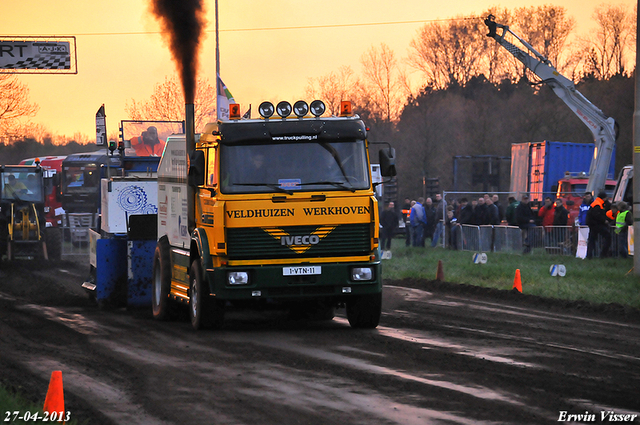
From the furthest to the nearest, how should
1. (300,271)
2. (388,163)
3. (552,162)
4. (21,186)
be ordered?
1. (552,162)
2. (21,186)
3. (388,163)
4. (300,271)

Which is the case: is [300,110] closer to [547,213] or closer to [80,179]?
[547,213]

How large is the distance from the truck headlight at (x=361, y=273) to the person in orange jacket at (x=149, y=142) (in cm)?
1307

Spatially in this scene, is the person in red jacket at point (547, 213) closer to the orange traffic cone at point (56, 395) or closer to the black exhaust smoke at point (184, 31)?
the black exhaust smoke at point (184, 31)

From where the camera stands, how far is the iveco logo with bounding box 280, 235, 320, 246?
493 inches

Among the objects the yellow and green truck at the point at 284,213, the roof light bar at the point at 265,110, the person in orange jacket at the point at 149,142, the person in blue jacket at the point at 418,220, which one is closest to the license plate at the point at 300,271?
the yellow and green truck at the point at 284,213

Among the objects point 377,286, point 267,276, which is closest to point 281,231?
point 267,276

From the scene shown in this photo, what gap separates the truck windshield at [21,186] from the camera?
1129 inches

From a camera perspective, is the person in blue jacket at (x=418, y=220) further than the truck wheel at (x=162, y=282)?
Yes

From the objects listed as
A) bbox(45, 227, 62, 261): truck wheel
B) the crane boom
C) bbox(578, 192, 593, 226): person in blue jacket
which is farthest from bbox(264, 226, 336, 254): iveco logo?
the crane boom

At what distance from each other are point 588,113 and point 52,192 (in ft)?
91.1

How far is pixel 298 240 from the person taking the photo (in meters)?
12.5

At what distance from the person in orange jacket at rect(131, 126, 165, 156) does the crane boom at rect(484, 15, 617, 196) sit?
12.9 m

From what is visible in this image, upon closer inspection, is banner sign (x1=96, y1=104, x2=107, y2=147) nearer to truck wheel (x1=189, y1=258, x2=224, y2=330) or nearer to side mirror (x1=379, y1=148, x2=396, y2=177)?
truck wheel (x1=189, y1=258, x2=224, y2=330)

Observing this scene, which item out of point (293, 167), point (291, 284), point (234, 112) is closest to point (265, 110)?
point (234, 112)
